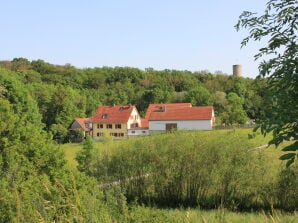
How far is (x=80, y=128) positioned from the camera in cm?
5844

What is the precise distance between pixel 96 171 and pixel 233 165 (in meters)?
6.79

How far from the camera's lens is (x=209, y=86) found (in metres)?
94.0

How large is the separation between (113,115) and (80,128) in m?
6.24

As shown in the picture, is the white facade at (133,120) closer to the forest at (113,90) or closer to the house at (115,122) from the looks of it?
the house at (115,122)

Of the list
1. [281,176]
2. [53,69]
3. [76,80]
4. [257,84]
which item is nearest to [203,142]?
[281,176]

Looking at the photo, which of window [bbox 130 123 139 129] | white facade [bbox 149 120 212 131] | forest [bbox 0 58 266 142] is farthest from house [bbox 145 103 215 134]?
forest [bbox 0 58 266 142]

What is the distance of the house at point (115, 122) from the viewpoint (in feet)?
200

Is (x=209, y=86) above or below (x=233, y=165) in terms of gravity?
above

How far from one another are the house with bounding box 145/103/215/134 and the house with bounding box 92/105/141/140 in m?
3.22

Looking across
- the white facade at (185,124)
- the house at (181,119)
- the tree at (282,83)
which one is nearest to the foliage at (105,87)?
the house at (181,119)

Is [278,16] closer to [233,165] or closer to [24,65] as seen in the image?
[233,165]

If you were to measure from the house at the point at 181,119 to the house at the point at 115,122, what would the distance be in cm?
322

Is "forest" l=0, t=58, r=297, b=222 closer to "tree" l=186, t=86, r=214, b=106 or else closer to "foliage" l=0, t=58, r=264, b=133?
"foliage" l=0, t=58, r=264, b=133

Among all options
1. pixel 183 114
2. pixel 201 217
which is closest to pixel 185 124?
pixel 183 114
